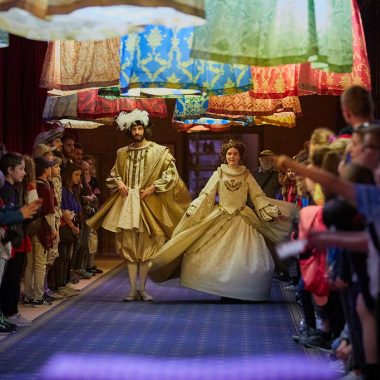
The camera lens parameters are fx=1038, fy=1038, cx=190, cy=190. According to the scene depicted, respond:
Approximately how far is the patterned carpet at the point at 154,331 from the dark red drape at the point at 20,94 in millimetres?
2172

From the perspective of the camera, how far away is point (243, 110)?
8.86 m

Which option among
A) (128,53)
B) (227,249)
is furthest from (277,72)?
(227,249)

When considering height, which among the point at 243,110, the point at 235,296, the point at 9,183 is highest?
the point at 243,110

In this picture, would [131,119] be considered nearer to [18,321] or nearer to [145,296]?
[145,296]

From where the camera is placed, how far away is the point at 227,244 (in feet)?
30.2

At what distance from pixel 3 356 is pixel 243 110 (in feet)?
12.3

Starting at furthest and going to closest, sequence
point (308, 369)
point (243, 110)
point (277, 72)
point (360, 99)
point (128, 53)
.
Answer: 1. point (243, 110)
2. point (277, 72)
3. point (128, 53)
4. point (308, 369)
5. point (360, 99)

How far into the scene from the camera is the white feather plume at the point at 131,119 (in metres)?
9.53

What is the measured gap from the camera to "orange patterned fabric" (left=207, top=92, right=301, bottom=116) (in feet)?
28.9

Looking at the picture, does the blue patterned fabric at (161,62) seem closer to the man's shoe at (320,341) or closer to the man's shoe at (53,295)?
the man's shoe at (320,341)

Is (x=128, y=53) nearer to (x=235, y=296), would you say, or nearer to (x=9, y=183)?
(x=9, y=183)

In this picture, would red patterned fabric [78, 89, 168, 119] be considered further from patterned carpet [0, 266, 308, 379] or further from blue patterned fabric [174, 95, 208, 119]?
patterned carpet [0, 266, 308, 379]

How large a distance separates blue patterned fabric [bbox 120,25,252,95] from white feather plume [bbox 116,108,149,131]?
2.81 metres

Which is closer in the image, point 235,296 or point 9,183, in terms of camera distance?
point 9,183
